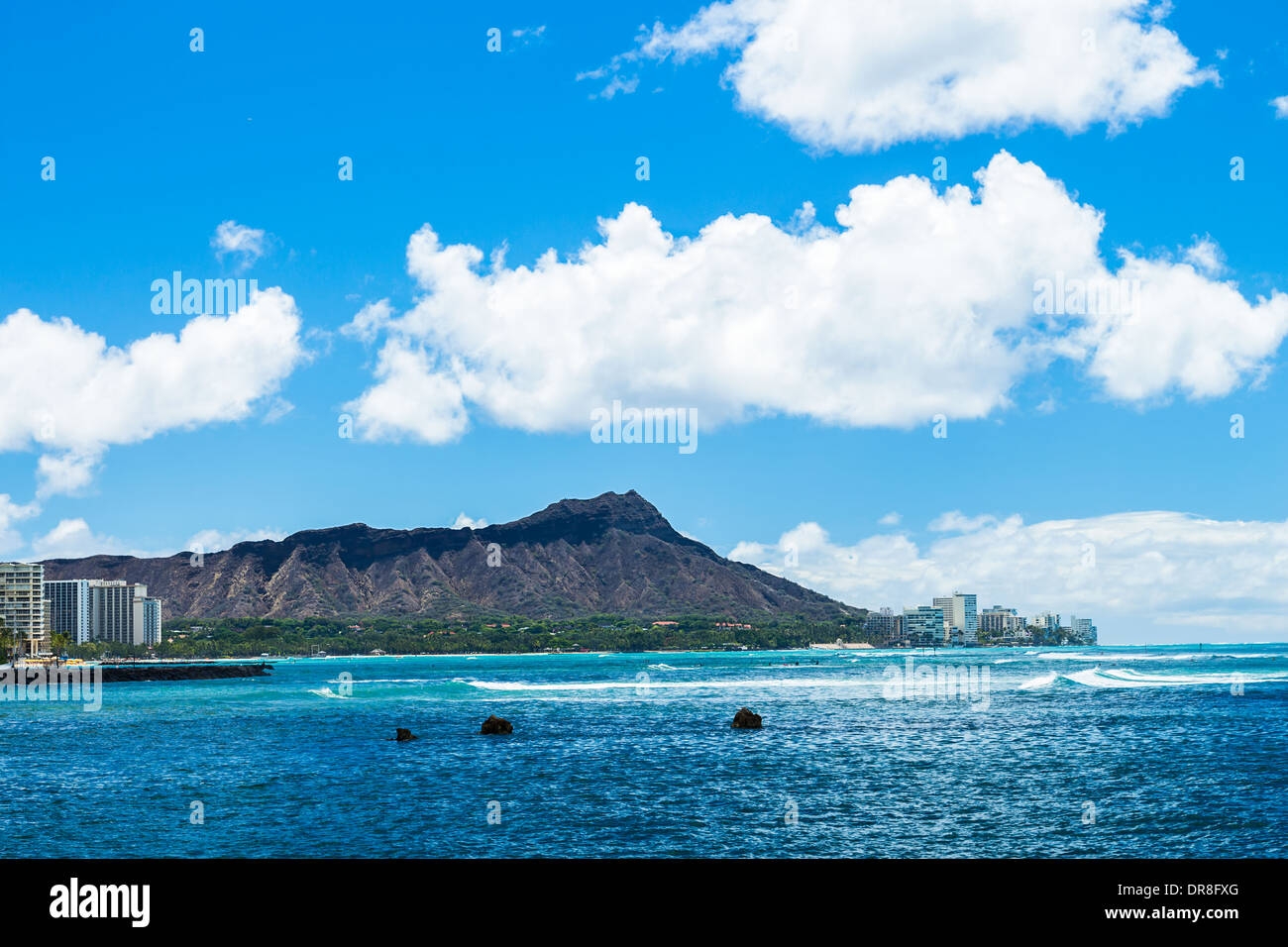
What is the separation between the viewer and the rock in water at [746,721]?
7750 cm

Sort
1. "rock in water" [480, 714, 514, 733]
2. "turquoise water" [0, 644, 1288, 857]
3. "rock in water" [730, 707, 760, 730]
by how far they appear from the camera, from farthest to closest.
A: 1. "rock in water" [730, 707, 760, 730]
2. "rock in water" [480, 714, 514, 733]
3. "turquoise water" [0, 644, 1288, 857]

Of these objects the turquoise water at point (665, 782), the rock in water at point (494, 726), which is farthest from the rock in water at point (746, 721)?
the rock in water at point (494, 726)

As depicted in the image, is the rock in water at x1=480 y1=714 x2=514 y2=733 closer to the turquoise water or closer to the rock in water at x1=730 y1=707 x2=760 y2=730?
the turquoise water

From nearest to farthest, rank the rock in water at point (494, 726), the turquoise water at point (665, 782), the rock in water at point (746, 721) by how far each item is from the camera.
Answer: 1. the turquoise water at point (665, 782)
2. the rock in water at point (494, 726)
3. the rock in water at point (746, 721)

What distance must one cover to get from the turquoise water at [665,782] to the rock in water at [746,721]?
2.13 m

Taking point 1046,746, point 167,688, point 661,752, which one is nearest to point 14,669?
point 167,688

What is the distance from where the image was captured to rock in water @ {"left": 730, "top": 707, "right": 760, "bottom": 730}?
77500mm

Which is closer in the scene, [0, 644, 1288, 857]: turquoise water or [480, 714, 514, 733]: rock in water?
[0, 644, 1288, 857]: turquoise water

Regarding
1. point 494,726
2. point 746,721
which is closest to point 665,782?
point 494,726

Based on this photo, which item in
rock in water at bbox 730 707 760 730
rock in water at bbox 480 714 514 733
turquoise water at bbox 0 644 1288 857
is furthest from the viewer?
rock in water at bbox 730 707 760 730

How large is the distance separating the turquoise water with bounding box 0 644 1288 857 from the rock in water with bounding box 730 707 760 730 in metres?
2.13

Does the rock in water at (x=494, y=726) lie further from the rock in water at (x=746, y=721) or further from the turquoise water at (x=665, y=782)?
the rock in water at (x=746, y=721)

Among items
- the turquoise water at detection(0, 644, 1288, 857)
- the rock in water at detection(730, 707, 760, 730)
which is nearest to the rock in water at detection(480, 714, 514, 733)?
the turquoise water at detection(0, 644, 1288, 857)
